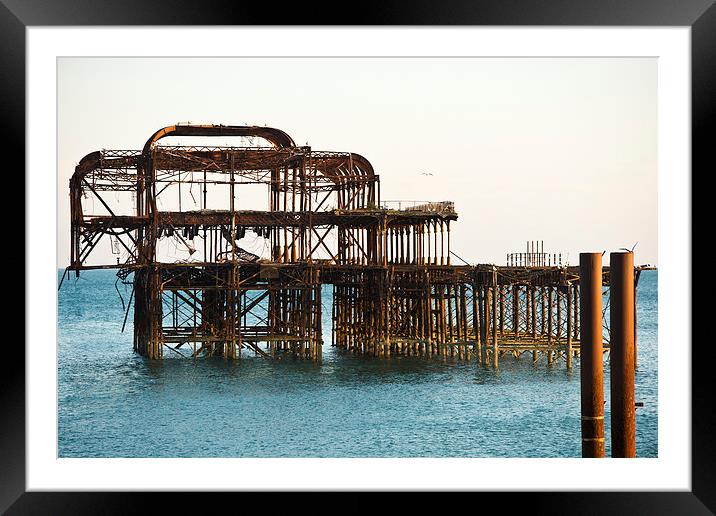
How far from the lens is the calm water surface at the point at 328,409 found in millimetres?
32938

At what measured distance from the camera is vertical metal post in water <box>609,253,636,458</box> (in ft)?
52.0

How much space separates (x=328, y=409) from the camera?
1506 inches

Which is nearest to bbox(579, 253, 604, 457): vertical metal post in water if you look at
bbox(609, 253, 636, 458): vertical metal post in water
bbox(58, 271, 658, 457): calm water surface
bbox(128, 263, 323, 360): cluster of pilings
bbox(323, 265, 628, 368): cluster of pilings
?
bbox(609, 253, 636, 458): vertical metal post in water

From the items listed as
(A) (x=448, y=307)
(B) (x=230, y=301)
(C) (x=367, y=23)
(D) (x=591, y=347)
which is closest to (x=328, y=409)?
(B) (x=230, y=301)

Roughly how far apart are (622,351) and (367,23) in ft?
20.3

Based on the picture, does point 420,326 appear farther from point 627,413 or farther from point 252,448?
point 627,413

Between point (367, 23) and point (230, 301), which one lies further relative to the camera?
point (230, 301)

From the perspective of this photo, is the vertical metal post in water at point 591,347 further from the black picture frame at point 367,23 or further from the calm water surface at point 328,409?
the calm water surface at point 328,409

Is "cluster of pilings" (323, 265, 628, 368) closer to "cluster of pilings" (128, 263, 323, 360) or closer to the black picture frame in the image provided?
"cluster of pilings" (128, 263, 323, 360)

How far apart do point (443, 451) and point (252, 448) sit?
5.67m

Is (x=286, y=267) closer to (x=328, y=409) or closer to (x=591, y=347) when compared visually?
(x=328, y=409)

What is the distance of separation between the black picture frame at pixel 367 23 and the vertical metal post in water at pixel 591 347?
190 centimetres
